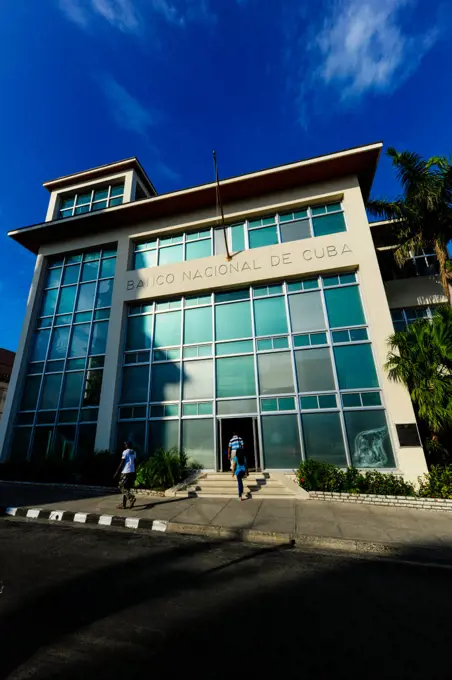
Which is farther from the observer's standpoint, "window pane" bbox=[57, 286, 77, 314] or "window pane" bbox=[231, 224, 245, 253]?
"window pane" bbox=[57, 286, 77, 314]

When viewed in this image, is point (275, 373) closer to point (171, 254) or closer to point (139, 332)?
point (139, 332)

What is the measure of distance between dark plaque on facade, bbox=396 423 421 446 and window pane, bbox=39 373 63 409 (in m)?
15.6

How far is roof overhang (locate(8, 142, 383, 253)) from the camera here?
13500 millimetres

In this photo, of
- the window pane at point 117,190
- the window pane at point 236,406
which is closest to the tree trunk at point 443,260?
the window pane at point 236,406

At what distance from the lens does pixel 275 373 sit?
12.5m

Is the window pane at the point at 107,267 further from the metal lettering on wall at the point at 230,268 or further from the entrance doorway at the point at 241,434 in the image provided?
the entrance doorway at the point at 241,434

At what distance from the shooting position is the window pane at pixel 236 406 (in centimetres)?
1228

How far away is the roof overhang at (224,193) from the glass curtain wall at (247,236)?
143 cm

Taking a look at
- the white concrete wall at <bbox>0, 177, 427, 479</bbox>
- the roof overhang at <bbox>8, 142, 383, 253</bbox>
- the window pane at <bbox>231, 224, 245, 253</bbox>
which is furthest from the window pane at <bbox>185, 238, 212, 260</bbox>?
the roof overhang at <bbox>8, 142, 383, 253</bbox>

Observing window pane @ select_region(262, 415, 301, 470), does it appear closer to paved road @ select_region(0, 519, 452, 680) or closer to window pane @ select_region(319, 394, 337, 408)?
window pane @ select_region(319, 394, 337, 408)

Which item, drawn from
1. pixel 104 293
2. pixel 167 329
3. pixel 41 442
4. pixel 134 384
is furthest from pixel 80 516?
pixel 104 293

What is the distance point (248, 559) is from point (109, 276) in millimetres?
15342

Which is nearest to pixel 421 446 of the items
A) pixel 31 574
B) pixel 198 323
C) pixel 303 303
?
pixel 303 303

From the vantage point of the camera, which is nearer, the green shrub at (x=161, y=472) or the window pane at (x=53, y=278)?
the green shrub at (x=161, y=472)
